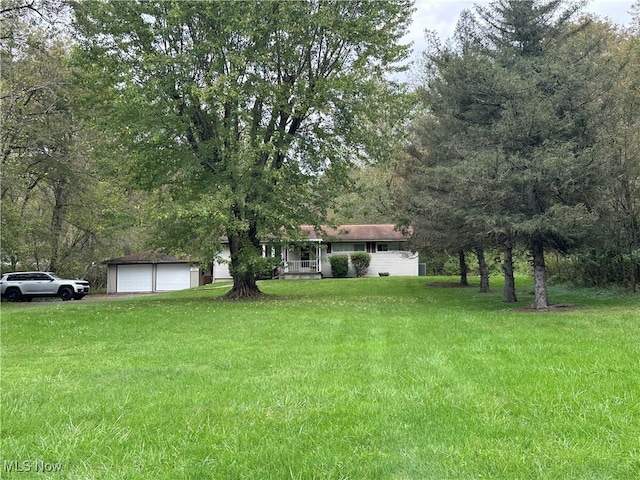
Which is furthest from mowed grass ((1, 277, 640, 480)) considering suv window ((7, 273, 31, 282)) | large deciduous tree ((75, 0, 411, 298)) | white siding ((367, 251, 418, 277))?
white siding ((367, 251, 418, 277))

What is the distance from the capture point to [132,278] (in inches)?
1371

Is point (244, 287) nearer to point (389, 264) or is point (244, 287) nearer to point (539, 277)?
point (539, 277)

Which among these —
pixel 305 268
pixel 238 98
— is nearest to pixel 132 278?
pixel 305 268

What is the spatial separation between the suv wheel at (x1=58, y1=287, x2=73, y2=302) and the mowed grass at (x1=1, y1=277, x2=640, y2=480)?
58.0 ft

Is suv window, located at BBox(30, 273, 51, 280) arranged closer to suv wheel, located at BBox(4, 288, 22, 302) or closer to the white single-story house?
suv wheel, located at BBox(4, 288, 22, 302)

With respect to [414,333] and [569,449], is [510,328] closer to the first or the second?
[414,333]

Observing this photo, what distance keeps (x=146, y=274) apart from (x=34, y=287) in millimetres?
10497

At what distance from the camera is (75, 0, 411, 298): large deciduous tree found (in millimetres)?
14812

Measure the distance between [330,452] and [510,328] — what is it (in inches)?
281

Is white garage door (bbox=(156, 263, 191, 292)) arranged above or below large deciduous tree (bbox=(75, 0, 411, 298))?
below

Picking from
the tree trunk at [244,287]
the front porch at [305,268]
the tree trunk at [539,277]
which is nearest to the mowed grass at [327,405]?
the tree trunk at [539,277]

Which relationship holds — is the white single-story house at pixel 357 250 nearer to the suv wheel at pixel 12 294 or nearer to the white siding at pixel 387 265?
the white siding at pixel 387 265

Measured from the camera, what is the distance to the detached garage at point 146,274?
114 feet

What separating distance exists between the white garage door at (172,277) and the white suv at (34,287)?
10273 millimetres
